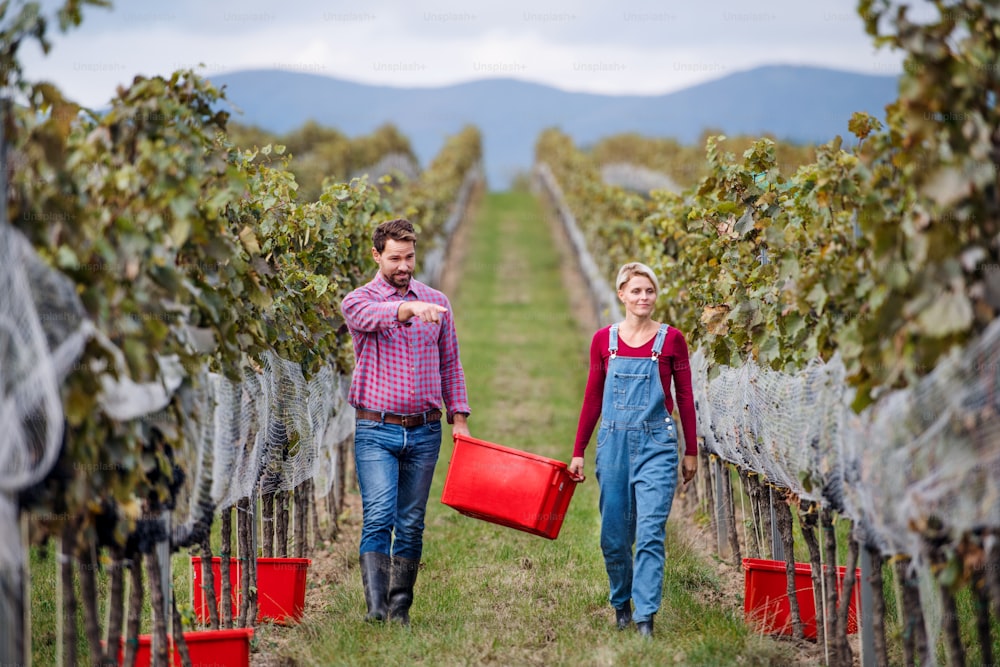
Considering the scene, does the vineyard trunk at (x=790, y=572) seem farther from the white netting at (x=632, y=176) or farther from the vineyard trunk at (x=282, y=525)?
the white netting at (x=632, y=176)

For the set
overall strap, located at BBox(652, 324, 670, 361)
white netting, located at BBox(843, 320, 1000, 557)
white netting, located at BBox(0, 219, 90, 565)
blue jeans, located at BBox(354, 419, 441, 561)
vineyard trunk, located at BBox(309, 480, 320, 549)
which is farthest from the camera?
vineyard trunk, located at BBox(309, 480, 320, 549)

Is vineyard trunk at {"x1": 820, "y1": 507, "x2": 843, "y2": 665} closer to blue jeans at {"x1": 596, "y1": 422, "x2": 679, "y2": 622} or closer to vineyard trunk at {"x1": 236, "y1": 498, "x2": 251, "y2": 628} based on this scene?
blue jeans at {"x1": 596, "y1": 422, "x2": 679, "y2": 622}

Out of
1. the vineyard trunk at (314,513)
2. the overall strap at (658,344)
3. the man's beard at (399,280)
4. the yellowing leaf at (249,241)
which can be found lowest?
the vineyard trunk at (314,513)

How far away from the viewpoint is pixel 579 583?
5.70 metres

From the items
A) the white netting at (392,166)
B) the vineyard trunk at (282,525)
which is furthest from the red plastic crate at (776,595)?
the white netting at (392,166)

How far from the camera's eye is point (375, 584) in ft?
16.2

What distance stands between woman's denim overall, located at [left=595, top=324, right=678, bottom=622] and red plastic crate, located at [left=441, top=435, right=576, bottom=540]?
0.69 feet

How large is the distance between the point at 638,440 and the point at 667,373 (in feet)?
1.04

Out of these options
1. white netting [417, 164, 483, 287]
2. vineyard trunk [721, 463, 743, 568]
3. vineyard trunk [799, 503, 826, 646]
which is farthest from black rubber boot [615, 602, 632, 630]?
white netting [417, 164, 483, 287]

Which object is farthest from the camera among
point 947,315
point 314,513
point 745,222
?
point 314,513

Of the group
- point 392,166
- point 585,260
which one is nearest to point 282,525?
point 585,260

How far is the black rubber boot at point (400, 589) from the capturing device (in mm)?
4992

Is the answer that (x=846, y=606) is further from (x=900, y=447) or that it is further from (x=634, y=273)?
(x=634, y=273)

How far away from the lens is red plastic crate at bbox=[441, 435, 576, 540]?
4.88 metres
